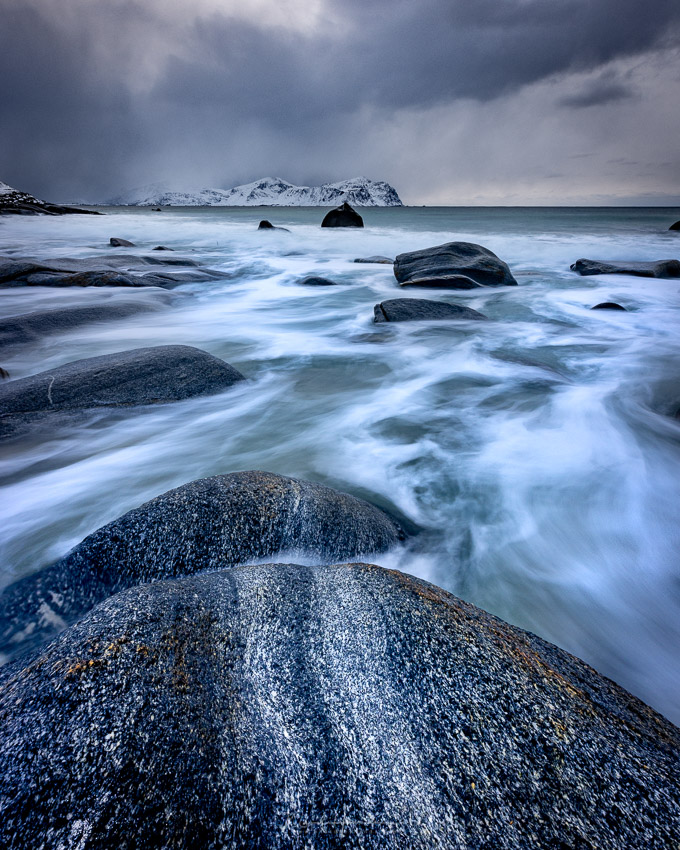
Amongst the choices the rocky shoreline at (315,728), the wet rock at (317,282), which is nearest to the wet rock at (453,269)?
the wet rock at (317,282)

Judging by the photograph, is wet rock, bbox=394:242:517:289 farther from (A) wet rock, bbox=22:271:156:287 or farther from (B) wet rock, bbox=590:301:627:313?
(A) wet rock, bbox=22:271:156:287

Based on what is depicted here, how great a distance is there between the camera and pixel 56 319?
20.3ft

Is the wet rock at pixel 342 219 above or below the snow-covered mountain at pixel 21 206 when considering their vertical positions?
above

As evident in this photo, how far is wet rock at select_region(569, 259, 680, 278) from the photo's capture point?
37.4 feet

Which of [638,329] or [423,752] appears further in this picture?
[638,329]

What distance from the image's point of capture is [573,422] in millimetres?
4301

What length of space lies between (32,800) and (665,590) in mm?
2692

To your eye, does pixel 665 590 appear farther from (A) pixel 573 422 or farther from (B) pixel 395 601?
(A) pixel 573 422

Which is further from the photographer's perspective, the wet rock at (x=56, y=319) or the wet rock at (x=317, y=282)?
the wet rock at (x=317, y=282)

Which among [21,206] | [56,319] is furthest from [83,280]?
[21,206]

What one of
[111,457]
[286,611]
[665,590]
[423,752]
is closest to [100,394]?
[111,457]

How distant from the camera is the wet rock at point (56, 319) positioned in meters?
5.62

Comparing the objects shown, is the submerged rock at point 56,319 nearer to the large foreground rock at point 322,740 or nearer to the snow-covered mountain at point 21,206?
the large foreground rock at point 322,740

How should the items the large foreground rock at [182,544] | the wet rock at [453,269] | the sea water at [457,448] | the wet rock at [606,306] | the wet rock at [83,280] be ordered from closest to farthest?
the large foreground rock at [182,544] → the sea water at [457,448] → the wet rock at [606,306] → the wet rock at [83,280] → the wet rock at [453,269]
